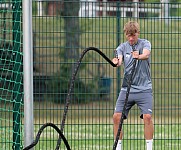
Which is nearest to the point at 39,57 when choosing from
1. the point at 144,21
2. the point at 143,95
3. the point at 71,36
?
the point at 71,36

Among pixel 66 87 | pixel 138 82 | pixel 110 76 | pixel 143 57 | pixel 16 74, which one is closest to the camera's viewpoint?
pixel 143 57

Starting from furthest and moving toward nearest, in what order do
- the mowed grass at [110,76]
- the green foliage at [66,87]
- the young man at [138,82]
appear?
the green foliage at [66,87], the mowed grass at [110,76], the young man at [138,82]

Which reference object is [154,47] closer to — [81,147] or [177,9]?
[177,9]

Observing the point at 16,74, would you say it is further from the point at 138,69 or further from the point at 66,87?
the point at 66,87

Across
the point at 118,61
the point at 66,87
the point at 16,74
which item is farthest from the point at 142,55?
the point at 66,87

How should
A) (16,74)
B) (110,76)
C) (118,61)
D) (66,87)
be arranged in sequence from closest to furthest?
(118,61)
(16,74)
(110,76)
(66,87)

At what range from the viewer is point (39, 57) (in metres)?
13.3

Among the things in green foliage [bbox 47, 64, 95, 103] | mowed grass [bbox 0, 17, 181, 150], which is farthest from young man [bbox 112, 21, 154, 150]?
green foliage [bbox 47, 64, 95, 103]

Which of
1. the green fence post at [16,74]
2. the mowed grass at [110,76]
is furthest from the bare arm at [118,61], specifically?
the mowed grass at [110,76]

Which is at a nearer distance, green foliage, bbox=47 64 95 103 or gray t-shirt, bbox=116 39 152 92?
gray t-shirt, bbox=116 39 152 92

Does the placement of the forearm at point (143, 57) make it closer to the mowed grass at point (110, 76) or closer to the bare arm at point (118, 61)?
the bare arm at point (118, 61)

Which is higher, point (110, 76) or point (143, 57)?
point (143, 57)

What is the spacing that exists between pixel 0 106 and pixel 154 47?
256 cm

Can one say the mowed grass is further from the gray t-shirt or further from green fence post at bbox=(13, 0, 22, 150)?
the gray t-shirt
